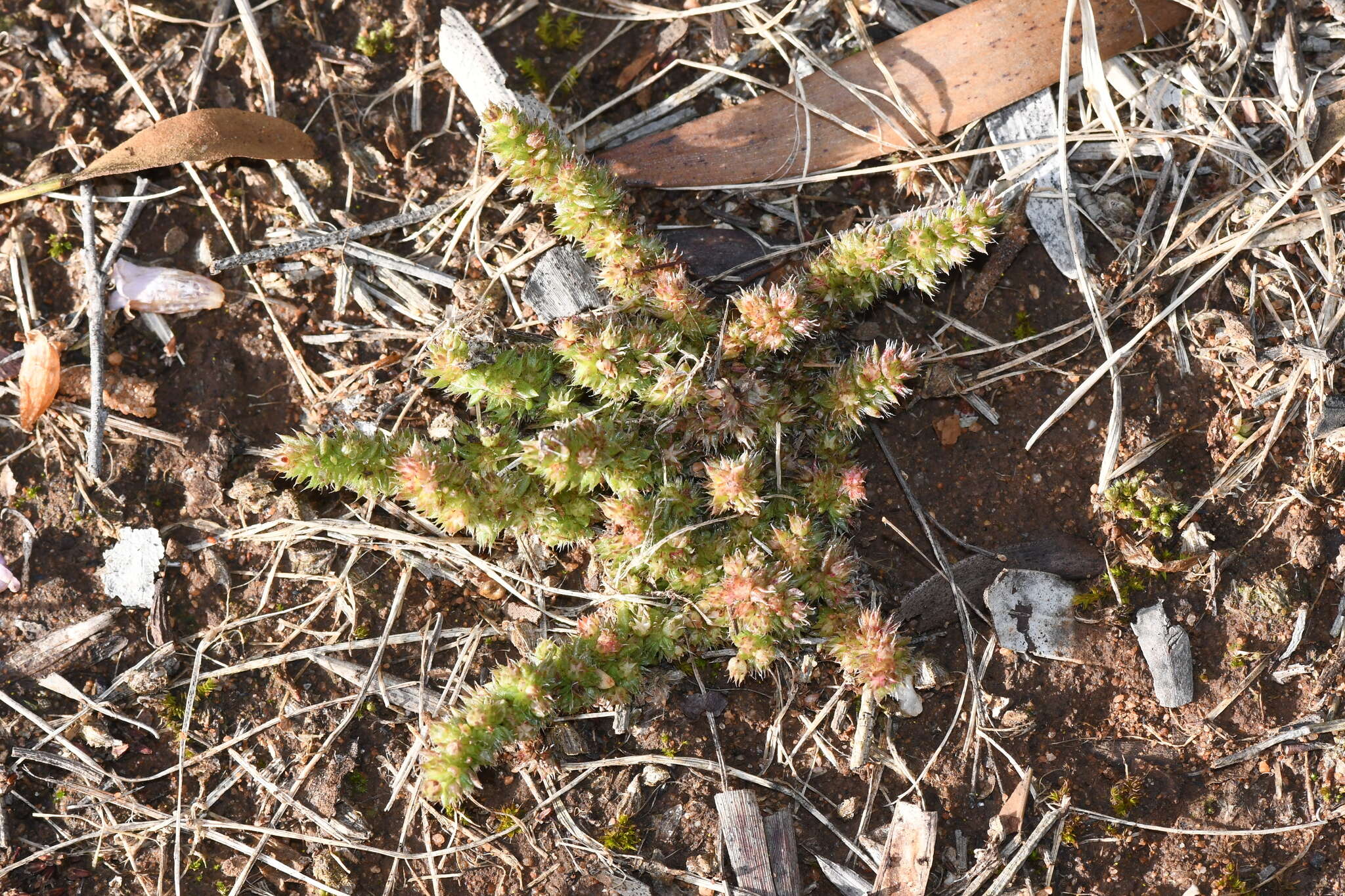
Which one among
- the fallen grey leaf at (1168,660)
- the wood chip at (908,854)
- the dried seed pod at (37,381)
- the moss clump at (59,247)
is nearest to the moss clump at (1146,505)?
the fallen grey leaf at (1168,660)

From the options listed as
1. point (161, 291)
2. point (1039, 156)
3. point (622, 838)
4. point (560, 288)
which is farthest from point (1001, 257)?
point (161, 291)

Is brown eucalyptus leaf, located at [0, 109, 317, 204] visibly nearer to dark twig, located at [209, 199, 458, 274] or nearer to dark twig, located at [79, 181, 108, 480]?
dark twig, located at [79, 181, 108, 480]

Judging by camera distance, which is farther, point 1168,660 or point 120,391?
point 120,391

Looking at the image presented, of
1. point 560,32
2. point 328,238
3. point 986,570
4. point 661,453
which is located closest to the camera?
point 661,453

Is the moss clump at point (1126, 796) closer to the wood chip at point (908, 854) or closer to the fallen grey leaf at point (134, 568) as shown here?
the wood chip at point (908, 854)

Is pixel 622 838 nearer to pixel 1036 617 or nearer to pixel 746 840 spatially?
pixel 746 840

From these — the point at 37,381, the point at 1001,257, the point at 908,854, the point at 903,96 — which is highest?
the point at 37,381

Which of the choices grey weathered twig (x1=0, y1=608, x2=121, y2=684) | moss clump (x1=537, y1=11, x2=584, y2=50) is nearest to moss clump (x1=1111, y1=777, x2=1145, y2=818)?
moss clump (x1=537, y1=11, x2=584, y2=50)
